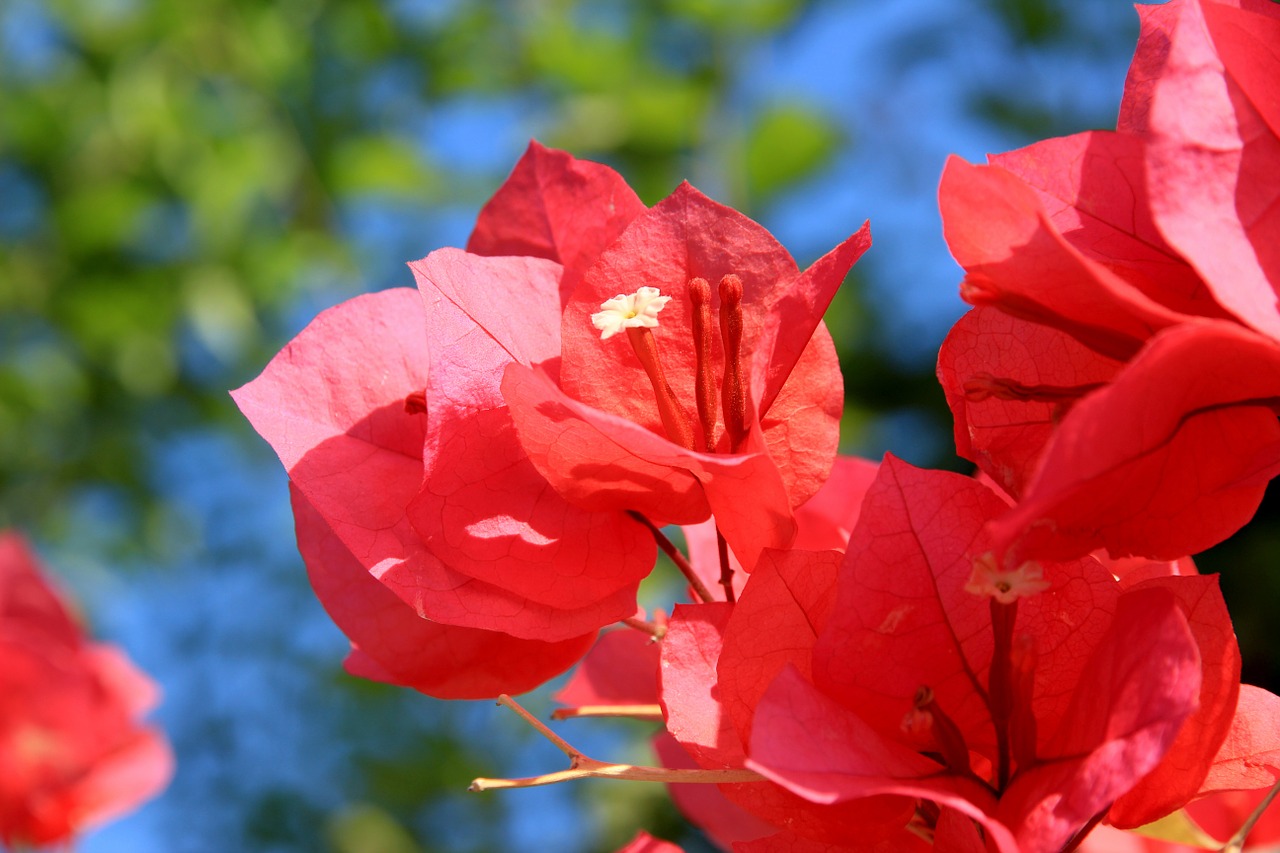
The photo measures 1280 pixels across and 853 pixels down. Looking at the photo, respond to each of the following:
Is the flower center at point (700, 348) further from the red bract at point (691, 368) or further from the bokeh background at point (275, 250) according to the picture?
the bokeh background at point (275, 250)

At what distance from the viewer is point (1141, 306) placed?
1.05 ft

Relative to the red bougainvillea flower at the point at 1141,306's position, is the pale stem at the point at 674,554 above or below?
below

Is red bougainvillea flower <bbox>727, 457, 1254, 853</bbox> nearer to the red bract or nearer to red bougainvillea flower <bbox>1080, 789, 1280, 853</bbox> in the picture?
the red bract

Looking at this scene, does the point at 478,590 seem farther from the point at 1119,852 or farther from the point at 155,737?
the point at 155,737

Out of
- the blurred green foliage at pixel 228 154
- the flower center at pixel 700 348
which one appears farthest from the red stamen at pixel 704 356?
the blurred green foliage at pixel 228 154

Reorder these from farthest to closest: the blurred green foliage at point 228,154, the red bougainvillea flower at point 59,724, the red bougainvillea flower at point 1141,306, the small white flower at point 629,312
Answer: the blurred green foliage at point 228,154 → the red bougainvillea flower at point 59,724 → the small white flower at point 629,312 → the red bougainvillea flower at point 1141,306

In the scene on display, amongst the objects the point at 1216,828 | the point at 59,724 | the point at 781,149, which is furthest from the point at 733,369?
the point at 781,149

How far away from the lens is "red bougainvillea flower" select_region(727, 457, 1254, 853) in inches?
13.9

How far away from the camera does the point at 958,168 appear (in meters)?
0.35

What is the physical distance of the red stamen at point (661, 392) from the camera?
1.40 feet

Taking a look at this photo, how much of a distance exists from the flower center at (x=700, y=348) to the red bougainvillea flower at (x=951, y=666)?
70mm

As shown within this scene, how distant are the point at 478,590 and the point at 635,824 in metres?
1.59

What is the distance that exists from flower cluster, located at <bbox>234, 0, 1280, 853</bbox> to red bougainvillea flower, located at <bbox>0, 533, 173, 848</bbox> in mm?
697

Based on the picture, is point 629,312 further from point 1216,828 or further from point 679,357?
point 1216,828
